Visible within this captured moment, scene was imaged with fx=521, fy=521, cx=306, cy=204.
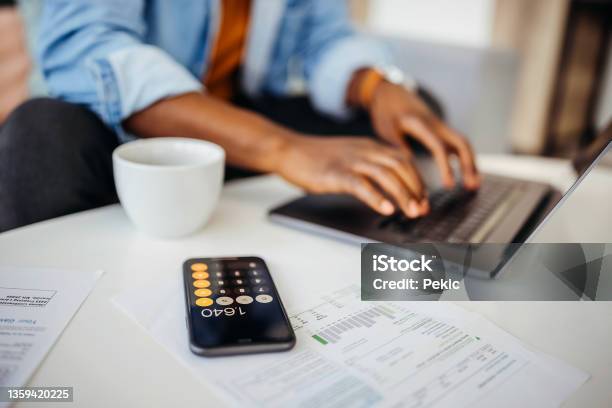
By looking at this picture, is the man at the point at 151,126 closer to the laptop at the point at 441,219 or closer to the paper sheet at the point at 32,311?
the laptop at the point at 441,219

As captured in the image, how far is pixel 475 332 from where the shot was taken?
39 centimetres

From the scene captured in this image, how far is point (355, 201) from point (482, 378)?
0.30 meters

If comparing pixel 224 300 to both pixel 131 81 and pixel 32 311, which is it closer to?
pixel 32 311

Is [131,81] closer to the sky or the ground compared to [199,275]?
closer to the sky

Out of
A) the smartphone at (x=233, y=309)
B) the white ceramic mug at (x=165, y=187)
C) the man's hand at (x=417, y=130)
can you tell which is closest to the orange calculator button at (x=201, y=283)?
the smartphone at (x=233, y=309)

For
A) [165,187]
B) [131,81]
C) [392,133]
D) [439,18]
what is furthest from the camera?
[439,18]

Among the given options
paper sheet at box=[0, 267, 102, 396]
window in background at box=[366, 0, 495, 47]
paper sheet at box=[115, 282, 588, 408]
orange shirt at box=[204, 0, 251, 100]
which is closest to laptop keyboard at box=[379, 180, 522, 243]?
paper sheet at box=[115, 282, 588, 408]

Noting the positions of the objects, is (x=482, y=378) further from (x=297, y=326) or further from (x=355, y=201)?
(x=355, y=201)

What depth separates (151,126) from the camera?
2.14ft

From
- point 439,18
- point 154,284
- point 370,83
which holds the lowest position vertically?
point 154,284

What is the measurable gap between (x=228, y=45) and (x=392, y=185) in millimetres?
574

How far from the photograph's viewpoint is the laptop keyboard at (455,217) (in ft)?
1.69

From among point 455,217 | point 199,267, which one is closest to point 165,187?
point 199,267

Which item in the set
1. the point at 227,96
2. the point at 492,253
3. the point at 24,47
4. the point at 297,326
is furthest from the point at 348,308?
the point at 24,47
